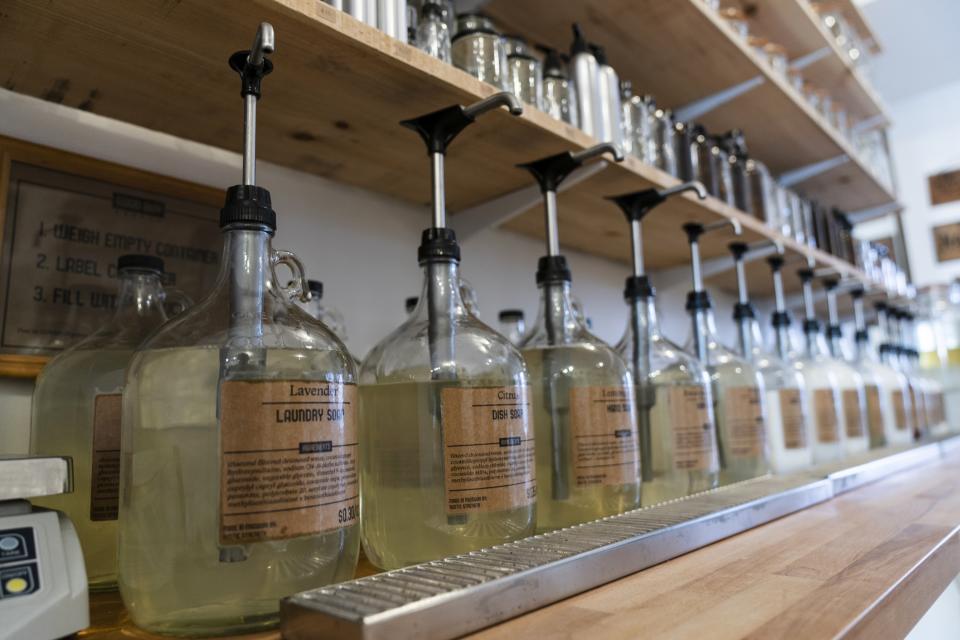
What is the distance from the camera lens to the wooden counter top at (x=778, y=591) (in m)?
0.44

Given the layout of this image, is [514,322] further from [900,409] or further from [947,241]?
[947,241]

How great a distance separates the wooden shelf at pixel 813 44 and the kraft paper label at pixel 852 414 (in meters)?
0.79

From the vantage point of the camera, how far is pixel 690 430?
881 millimetres

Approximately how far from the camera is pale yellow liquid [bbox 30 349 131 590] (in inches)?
22.1

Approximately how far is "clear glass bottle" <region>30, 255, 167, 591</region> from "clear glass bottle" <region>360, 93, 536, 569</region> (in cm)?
21

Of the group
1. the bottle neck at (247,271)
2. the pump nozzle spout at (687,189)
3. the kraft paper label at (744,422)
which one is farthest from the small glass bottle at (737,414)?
the bottle neck at (247,271)

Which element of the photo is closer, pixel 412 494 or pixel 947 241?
pixel 412 494

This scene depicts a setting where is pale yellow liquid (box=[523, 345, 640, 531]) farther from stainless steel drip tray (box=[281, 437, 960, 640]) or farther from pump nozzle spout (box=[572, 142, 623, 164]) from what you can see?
pump nozzle spout (box=[572, 142, 623, 164])

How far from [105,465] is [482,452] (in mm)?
303

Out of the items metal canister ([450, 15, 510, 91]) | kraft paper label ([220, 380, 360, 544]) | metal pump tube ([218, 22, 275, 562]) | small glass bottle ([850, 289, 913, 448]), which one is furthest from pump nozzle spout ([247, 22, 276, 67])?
small glass bottle ([850, 289, 913, 448])

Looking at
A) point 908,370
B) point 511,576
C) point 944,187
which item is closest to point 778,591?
point 511,576

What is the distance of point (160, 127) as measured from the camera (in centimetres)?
75

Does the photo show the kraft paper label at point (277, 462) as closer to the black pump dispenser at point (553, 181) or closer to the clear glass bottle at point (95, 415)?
the clear glass bottle at point (95, 415)

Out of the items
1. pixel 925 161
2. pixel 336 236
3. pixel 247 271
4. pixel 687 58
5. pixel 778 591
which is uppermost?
pixel 925 161
